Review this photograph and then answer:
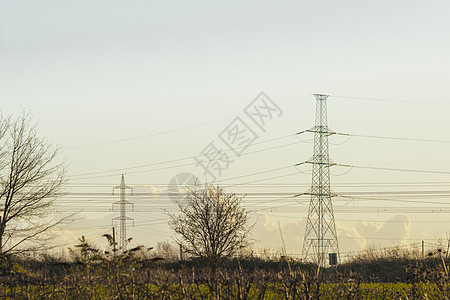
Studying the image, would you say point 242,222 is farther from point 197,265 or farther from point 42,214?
point 42,214

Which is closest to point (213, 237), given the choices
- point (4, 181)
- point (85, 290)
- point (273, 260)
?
point (273, 260)

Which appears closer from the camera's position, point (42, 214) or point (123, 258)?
point (123, 258)

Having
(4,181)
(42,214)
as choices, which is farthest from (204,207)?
(4,181)

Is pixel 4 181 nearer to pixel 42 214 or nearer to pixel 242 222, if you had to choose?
pixel 42 214

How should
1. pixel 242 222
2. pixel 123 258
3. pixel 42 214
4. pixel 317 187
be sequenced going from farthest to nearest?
pixel 317 187 < pixel 242 222 < pixel 42 214 < pixel 123 258

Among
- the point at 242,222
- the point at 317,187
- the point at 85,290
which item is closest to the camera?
the point at 85,290

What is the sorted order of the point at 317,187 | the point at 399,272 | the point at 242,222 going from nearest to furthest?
the point at 399,272 < the point at 242,222 < the point at 317,187

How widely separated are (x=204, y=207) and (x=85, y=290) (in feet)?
81.2

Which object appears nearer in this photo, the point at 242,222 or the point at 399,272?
the point at 399,272

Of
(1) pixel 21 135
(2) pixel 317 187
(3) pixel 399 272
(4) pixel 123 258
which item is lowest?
(3) pixel 399 272

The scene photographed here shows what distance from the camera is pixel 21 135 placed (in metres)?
34.8

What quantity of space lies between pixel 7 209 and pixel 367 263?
22.4m

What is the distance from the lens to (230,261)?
36.8 meters

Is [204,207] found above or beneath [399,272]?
above
